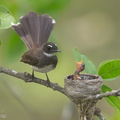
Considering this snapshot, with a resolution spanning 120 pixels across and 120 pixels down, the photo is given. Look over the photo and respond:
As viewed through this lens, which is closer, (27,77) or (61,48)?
(27,77)

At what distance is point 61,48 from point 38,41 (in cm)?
65

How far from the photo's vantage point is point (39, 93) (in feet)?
23.8

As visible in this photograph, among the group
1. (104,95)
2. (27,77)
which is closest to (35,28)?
(27,77)

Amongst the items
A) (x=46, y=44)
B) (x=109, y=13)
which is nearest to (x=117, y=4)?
(x=109, y=13)

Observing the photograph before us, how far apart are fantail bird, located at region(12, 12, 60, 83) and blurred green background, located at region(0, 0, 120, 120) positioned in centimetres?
9

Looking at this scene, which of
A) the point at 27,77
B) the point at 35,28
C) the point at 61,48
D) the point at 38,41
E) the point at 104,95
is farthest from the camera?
the point at 61,48

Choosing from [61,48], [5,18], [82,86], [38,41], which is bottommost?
[82,86]

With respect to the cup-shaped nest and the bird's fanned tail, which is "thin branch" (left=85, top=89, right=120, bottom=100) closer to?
the cup-shaped nest

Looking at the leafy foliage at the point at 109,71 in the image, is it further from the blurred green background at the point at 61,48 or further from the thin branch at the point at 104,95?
the blurred green background at the point at 61,48

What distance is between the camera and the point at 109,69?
2.99 m

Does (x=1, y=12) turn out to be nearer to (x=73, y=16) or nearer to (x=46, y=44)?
(x=46, y=44)

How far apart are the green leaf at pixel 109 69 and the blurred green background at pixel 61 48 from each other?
840 millimetres

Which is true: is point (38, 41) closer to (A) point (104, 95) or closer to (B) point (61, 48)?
(B) point (61, 48)

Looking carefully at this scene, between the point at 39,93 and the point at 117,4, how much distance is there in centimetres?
380
